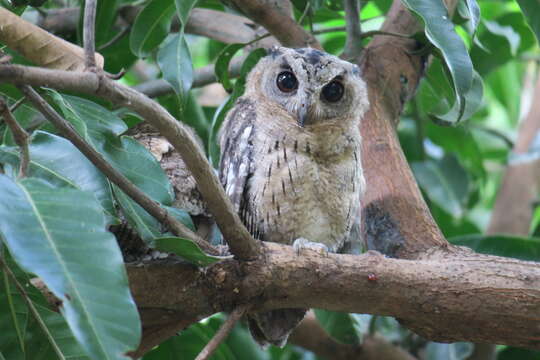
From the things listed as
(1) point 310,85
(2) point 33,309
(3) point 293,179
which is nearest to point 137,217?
(2) point 33,309

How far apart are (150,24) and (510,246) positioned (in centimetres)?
170

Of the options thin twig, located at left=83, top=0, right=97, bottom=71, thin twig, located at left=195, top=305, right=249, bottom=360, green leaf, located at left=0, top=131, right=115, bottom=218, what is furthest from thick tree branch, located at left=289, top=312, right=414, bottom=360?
thin twig, located at left=83, top=0, right=97, bottom=71

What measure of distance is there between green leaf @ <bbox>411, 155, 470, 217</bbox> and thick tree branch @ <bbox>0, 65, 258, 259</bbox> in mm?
1826

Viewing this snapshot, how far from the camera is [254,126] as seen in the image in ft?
7.81

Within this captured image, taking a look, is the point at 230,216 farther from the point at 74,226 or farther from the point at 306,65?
the point at 306,65

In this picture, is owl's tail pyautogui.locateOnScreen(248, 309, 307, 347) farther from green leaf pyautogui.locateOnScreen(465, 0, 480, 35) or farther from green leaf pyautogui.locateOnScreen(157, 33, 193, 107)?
green leaf pyautogui.locateOnScreen(465, 0, 480, 35)

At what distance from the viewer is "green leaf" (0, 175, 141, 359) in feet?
3.53

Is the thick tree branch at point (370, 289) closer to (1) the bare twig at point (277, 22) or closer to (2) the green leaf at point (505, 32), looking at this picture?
(1) the bare twig at point (277, 22)

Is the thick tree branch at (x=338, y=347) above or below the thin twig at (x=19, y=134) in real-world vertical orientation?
below

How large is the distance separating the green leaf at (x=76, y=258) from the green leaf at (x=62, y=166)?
0.20 m

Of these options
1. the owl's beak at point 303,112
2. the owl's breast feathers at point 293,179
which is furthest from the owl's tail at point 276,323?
the owl's beak at point 303,112

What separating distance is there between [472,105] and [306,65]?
56cm

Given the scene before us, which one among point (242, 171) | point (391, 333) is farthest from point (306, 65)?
point (391, 333)

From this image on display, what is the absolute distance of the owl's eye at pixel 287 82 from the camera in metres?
2.46
